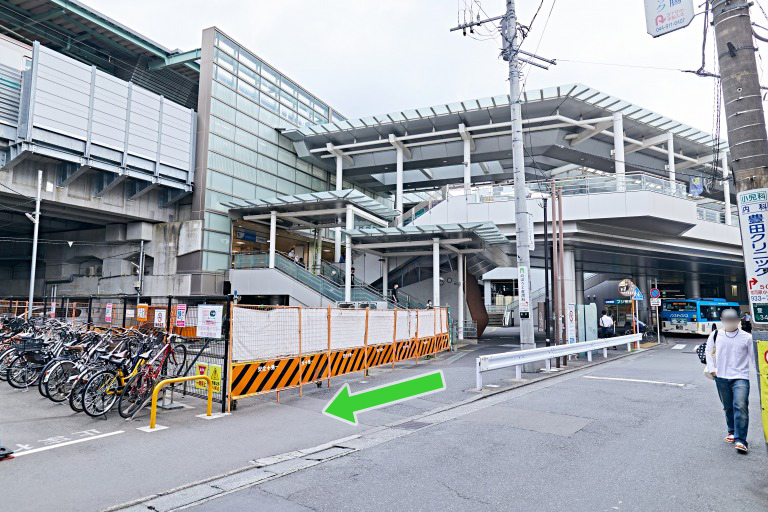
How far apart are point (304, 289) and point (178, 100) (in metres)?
17.5

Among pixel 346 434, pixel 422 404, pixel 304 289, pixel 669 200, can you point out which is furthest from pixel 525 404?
pixel 669 200

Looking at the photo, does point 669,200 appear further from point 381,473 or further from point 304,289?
point 381,473

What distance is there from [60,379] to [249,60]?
27.3 m

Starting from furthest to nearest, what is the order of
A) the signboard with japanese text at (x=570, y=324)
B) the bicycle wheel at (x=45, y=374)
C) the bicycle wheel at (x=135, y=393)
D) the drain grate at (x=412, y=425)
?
the signboard with japanese text at (x=570, y=324) < the bicycle wheel at (x=45, y=374) < the bicycle wheel at (x=135, y=393) < the drain grate at (x=412, y=425)

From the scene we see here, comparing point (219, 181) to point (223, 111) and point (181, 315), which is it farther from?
point (181, 315)

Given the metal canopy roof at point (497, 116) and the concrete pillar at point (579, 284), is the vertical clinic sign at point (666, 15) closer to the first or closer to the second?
the metal canopy roof at point (497, 116)

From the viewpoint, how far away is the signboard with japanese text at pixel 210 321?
8625mm

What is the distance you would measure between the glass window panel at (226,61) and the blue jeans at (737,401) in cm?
3016

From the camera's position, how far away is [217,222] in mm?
28969

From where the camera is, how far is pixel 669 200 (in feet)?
85.8

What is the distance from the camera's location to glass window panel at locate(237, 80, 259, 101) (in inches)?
1201

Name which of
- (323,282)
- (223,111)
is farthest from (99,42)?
(323,282)

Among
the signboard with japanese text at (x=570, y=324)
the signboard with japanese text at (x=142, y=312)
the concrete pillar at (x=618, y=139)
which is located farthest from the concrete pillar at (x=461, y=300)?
the signboard with japanese text at (x=142, y=312)
